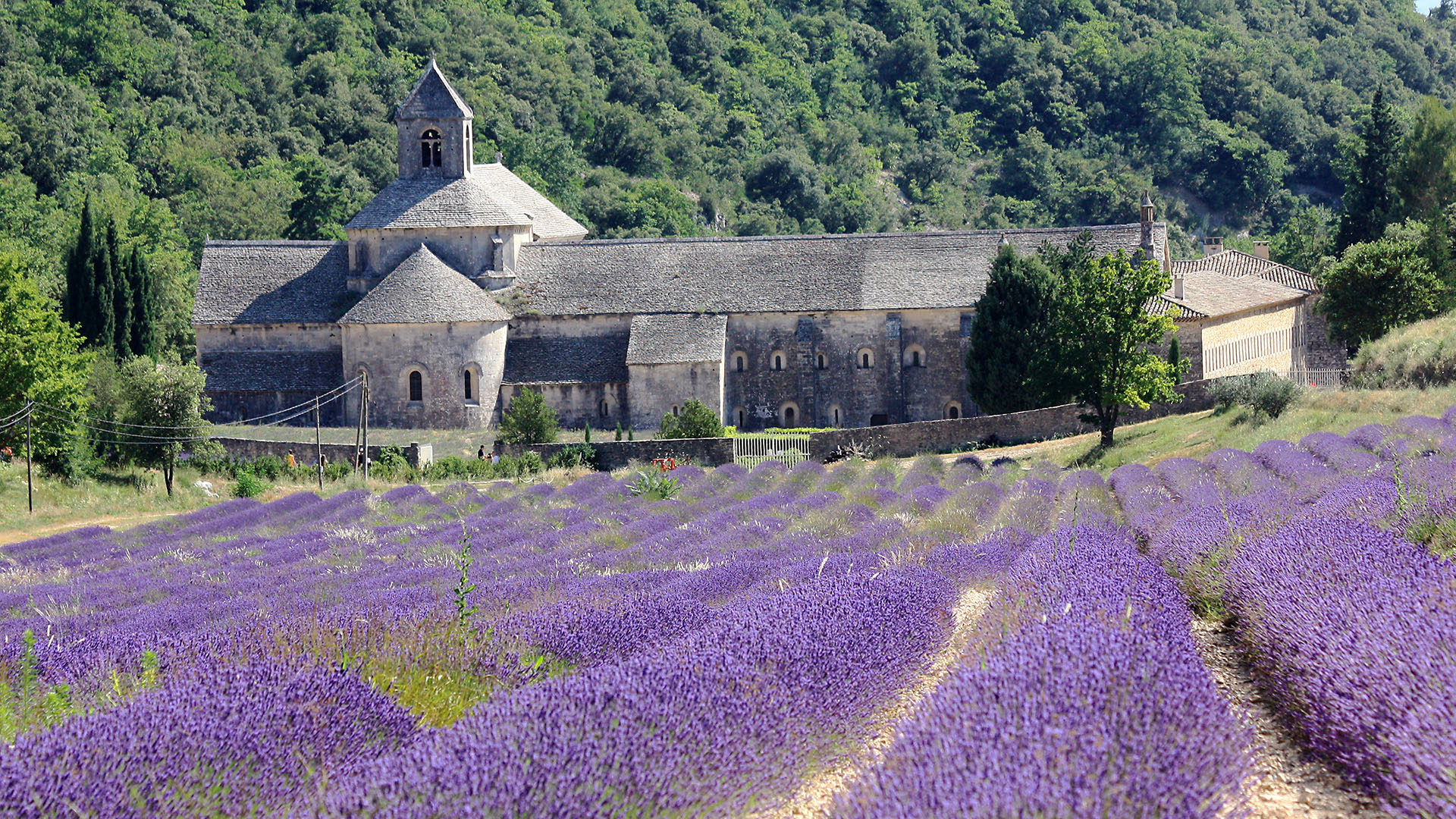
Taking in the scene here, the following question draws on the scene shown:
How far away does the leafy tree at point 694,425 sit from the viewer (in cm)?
4438

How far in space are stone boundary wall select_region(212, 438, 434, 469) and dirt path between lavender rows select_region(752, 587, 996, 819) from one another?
34.4 meters

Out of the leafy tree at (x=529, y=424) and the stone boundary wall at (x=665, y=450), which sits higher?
the leafy tree at (x=529, y=424)

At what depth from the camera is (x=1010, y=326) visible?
46812 mm

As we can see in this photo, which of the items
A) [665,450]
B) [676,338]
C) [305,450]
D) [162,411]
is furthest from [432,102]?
[665,450]

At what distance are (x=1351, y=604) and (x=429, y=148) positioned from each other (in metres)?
52.8

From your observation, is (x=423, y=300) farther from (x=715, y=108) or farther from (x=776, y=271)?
(x=715, y=108)

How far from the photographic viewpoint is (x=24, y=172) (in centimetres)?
8312

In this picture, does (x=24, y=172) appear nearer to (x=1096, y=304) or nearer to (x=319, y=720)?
(x=1096, y=304)

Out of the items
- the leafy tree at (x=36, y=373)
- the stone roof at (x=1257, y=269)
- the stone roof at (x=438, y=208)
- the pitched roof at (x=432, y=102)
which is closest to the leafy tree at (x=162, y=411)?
the leafy tree at (x=36, y=373)

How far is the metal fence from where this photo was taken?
4206 cm

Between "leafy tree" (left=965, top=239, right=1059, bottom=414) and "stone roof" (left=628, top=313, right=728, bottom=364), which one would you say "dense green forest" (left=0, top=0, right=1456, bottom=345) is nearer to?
"stone roof" (left=628, top=313, right=728, bottom=364)

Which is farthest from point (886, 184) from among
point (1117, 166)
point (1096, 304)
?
point (1096, 304)

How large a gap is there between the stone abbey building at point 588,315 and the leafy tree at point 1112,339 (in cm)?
1073

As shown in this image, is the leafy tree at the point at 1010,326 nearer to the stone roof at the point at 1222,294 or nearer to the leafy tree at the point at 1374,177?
the stone roof at the point at 1222,294
